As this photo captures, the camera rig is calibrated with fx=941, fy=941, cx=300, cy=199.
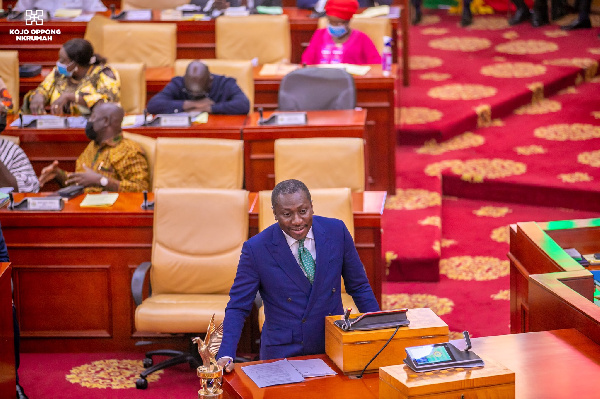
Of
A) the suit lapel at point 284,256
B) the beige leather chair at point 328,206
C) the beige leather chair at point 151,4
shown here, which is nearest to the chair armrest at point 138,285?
the beige leather chair at point 328,206

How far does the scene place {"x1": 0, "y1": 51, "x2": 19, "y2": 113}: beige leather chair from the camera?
22.7 feet

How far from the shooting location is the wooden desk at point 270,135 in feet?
19.2

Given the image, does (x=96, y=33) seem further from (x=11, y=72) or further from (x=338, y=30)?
(x=338, y=30)

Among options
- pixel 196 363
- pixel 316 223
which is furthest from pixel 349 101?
pixel 316 223

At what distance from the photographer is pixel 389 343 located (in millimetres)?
3070

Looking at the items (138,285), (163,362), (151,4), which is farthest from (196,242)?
(151,4)

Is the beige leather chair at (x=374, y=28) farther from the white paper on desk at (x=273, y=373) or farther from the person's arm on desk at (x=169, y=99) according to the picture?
the white paper on desk at (x=273, y=373)

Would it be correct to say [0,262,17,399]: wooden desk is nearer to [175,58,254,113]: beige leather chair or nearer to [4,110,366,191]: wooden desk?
[4,110,366,191]: wooden desk

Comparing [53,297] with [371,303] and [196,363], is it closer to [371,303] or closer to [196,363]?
[196,363]

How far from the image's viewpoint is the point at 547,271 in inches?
150

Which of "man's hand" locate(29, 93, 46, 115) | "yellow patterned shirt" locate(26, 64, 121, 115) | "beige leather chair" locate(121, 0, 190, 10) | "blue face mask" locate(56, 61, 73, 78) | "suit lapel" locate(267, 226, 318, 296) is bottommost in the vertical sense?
"suit lapel" locate(267, 226, 318, 296)

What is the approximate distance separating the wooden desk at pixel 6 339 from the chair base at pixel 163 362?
0.78 metres

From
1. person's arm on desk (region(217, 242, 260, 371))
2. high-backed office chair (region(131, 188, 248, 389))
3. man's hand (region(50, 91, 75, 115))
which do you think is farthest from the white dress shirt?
man's hand (region(50, 91, 75, 115))

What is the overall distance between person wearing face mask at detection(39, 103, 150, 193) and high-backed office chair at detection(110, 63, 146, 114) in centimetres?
128
